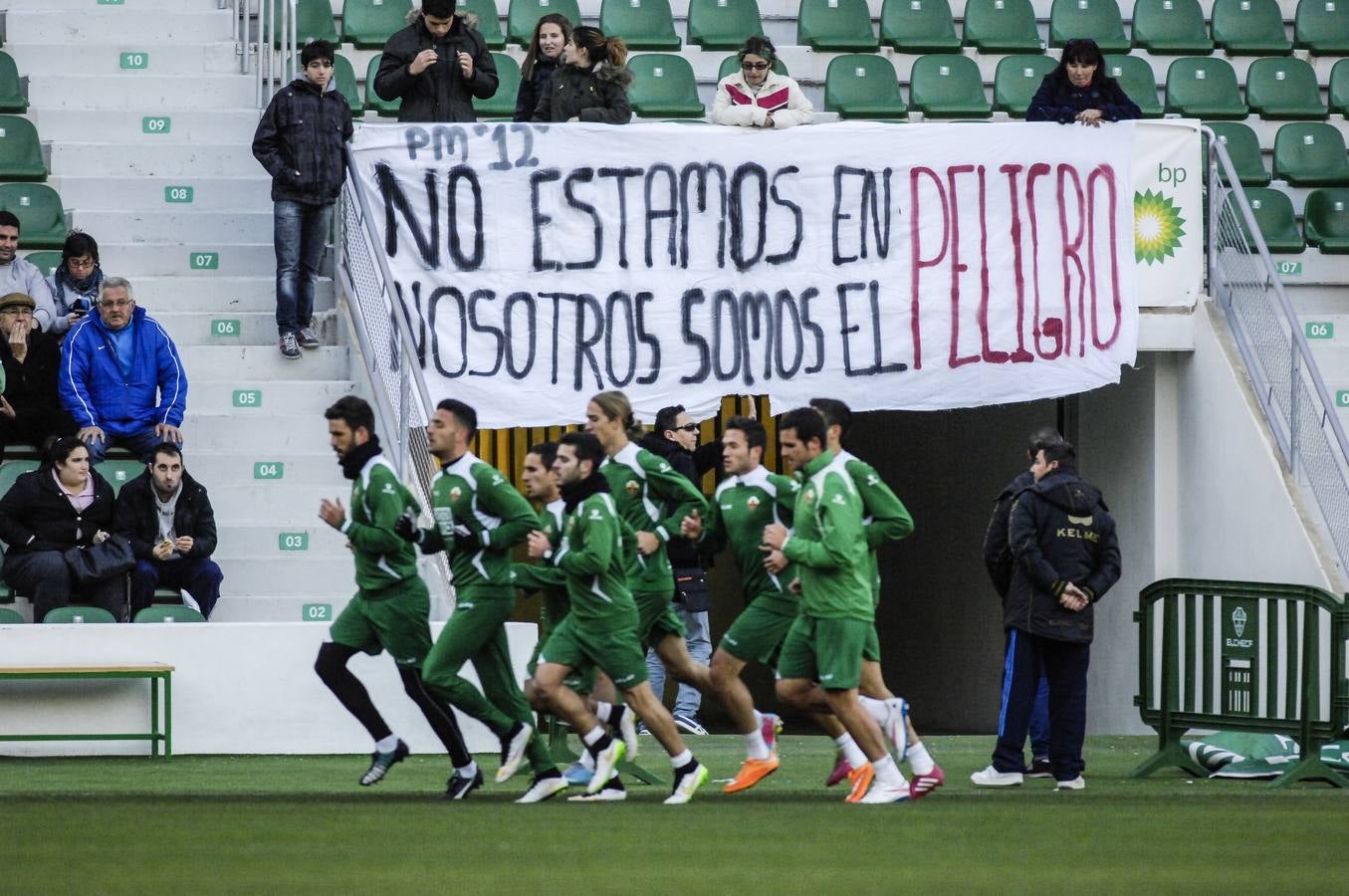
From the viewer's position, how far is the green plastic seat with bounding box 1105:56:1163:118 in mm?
18594

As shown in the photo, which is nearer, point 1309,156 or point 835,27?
point 1309,156

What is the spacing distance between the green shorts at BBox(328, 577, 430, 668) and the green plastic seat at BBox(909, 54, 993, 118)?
866cm

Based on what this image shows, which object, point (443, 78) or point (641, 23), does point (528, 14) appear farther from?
point (443, 78)

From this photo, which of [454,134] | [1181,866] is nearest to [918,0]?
[454,134]

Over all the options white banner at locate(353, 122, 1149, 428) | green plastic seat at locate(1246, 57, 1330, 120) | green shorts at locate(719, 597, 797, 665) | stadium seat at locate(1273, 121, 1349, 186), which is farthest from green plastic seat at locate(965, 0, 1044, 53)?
green shorts at locate(719, 597, 797, 665)

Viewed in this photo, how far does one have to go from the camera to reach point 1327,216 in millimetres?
18125

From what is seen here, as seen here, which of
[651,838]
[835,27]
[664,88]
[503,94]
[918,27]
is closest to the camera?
[651,838]

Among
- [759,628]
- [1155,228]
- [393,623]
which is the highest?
[1155,228]

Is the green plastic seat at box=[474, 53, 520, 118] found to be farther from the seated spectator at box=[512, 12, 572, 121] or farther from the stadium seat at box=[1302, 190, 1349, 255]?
the stadium seat at box=[1302, 190, 1349, 255]

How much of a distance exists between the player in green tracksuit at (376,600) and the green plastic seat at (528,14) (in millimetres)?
8256

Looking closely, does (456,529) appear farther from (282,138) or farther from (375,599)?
(282,138)

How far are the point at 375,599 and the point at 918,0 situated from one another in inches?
408

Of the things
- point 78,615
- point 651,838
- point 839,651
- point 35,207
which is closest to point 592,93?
point 35,207

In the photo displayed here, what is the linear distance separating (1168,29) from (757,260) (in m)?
6.19
